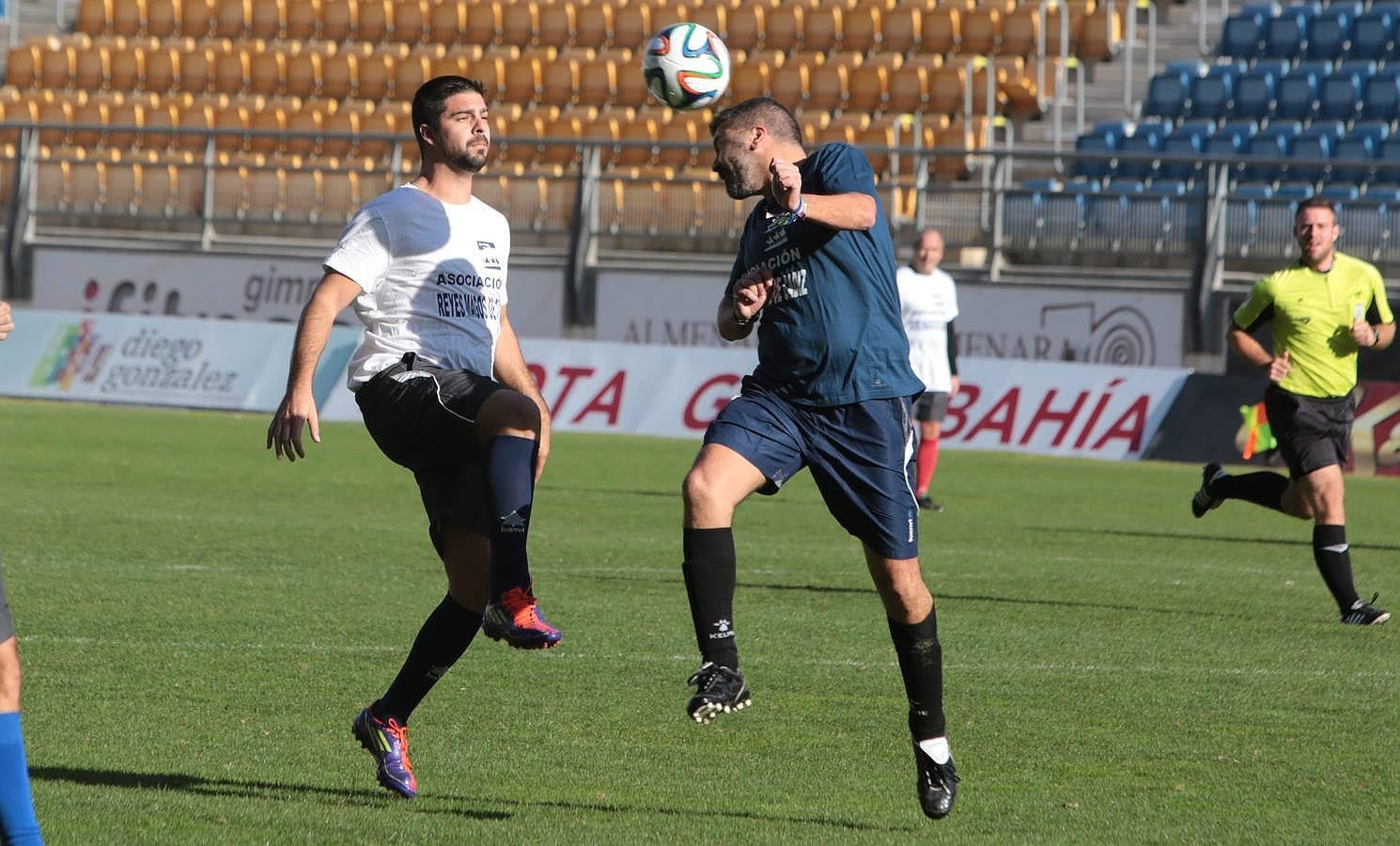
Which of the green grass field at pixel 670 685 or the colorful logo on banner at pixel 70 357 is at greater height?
the green grass field at pixel 670 685

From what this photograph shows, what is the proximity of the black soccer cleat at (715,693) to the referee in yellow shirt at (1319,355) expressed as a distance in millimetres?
5413

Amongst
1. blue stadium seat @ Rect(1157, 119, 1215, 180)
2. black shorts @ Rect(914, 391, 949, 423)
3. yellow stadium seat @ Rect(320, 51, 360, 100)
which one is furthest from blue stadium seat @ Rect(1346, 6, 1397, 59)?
yellow stadium seat @ Rect(320, 51, 360, 100)

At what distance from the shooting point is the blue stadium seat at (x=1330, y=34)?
25.8 meters

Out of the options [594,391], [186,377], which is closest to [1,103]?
[186,377]

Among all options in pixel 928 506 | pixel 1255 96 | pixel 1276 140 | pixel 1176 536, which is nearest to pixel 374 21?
pixel 1255 96

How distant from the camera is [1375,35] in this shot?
2561cm

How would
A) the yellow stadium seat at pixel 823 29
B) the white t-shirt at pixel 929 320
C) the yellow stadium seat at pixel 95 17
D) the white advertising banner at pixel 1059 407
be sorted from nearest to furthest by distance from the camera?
the white t-shirt at pixel 929 320 < the white advertising banner at pixel 1059 407 < the yellow stadium seat at pixel 823 29 < the yellow stadium seat at pixel 95 17

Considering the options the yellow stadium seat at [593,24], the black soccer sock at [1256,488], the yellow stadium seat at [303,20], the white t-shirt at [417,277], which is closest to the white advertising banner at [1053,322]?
the yellow stadium seat at [593,24]

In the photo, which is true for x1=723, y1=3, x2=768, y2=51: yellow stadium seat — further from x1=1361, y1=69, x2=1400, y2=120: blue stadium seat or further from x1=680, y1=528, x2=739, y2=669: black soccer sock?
x1=680, y1=528, x2=739, y2=669: black soccer sock

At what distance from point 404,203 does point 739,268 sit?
1019mm

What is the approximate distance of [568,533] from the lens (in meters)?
13.0

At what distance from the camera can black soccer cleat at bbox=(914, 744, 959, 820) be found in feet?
18.6

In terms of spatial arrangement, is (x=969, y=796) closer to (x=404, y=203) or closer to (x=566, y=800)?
(x=566, y=800)

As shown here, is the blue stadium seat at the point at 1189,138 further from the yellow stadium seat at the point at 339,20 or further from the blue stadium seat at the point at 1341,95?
the yellow stadium seat at the point at 339,20
